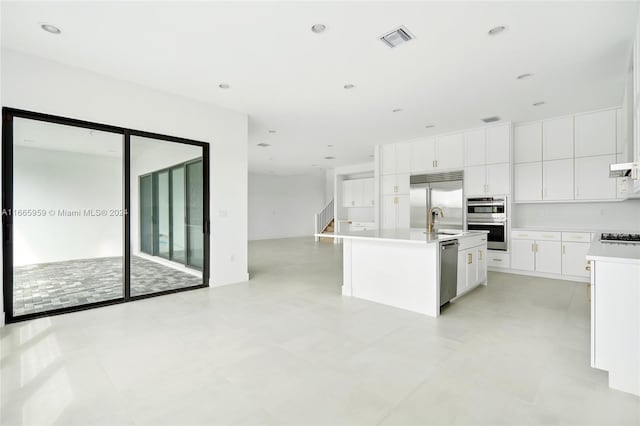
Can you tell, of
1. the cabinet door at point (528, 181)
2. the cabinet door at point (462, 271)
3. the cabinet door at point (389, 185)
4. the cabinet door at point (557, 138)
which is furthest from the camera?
the cabinet door at point (389, 185)

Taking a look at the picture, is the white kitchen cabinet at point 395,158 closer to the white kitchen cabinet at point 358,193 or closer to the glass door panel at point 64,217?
the white kitchen cabinet at point 358,193

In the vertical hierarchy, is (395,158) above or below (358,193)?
above

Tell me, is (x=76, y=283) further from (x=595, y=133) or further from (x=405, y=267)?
(x=595, y=133)

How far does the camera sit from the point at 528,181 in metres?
5.86

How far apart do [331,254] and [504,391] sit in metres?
6.64

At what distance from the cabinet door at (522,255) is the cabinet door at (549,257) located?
0.09m

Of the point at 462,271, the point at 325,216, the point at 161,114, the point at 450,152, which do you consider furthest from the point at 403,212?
the point at 325,216

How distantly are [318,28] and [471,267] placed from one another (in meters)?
3.62

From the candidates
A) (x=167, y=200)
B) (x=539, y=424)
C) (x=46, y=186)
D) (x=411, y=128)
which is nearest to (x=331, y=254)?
(x=411, y=128)

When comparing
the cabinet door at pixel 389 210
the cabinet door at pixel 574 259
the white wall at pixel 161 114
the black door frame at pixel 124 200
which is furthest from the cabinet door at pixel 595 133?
the black door frame at pixel 124 200

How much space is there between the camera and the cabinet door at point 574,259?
16.6 feet

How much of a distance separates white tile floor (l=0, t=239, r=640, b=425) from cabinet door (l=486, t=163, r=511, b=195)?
2475 millimetres

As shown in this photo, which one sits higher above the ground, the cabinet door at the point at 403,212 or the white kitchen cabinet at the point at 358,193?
the white kitchen cabinet at the point at 358,193

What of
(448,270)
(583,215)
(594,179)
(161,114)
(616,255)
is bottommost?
(448,270)
